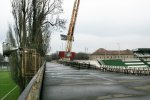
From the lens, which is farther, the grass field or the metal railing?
the grass field

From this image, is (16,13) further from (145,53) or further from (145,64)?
(145,53)

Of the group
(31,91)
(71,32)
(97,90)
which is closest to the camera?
(31,91)

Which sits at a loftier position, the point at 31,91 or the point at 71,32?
the point at 71,32

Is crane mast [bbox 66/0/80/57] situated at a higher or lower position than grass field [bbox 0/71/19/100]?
higher

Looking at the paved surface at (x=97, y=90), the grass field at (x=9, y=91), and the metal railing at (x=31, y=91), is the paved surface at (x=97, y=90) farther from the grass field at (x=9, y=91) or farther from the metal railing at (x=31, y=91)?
the grass field at (x=9, y=91)

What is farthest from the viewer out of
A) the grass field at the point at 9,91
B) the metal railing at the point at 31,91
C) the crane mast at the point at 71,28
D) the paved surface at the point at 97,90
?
the crane mast at the point at 71,28

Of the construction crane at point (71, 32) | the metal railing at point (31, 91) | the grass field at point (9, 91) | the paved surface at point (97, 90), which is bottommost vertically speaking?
the grass field at point (9, 91)

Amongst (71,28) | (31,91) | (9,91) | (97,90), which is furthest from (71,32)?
(31,91)

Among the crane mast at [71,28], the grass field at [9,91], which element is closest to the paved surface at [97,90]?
the grass field at [9,91]

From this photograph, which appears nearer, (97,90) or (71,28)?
(97,90)

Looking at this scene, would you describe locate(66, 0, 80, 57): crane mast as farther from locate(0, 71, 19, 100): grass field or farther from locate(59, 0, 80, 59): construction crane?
locate(0, 71, 19, 100): grass field

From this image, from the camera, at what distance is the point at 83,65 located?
60.8 m

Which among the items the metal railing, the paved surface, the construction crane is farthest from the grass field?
the construction crane

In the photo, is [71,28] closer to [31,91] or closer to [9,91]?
[9,91]
